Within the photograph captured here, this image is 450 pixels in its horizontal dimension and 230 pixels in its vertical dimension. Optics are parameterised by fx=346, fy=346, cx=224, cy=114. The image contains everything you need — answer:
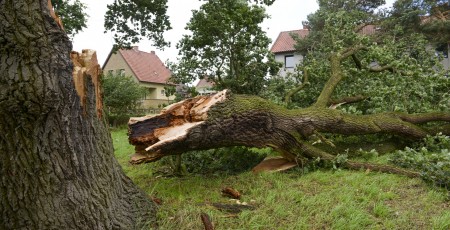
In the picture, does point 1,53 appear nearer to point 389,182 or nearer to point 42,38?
point 42,38

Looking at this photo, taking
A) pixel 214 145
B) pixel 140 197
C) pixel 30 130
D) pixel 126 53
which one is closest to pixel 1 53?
pixel 30 130

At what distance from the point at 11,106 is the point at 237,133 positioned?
2517 millimetres

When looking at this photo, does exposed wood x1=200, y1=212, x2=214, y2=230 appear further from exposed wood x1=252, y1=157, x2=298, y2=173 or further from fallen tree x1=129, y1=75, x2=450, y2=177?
exposed wood x1=252, y1=157, x2=298, y2=173

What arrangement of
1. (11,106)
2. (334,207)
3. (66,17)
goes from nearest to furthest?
(11,106) < (334,207) < (66,17)

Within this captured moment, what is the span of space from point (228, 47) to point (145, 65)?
26183 mm

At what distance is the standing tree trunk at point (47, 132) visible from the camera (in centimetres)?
206

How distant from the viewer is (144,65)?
32.7 meters

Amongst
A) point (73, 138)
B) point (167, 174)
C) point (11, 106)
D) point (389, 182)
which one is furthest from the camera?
point (167, 174)

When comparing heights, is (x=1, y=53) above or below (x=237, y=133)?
above

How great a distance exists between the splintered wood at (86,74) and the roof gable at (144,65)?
93.3ft

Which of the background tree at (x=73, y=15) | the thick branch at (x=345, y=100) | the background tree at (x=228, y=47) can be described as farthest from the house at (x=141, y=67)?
the thick branch at (x=345, y=100)

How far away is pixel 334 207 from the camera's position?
314cm

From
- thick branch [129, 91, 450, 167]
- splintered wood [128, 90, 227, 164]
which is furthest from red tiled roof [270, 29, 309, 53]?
splintered wood [128, 90, 227, 164]

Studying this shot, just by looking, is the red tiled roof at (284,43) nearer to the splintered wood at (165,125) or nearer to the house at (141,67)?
the house at (141,67)
